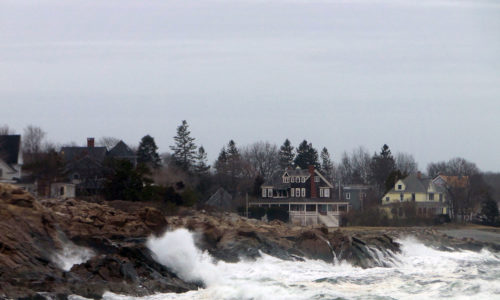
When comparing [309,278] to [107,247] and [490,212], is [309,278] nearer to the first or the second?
[107,247]

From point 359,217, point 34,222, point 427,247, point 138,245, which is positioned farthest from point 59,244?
point 359,217

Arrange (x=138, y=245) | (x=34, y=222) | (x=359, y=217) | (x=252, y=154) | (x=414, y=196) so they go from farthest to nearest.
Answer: (x=252, y=154), (x=414, y=196), (x=359, y=217), (x=138, y=245), (x=34, y=222)

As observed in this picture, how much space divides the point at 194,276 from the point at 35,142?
2285 inches

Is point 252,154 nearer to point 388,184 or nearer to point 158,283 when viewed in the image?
point 388,184

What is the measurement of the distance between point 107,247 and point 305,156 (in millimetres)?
60711

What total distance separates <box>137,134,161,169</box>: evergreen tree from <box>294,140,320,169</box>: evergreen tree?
1667cm

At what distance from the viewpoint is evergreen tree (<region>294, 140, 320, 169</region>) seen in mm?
85938

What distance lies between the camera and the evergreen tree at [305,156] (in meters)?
85.9

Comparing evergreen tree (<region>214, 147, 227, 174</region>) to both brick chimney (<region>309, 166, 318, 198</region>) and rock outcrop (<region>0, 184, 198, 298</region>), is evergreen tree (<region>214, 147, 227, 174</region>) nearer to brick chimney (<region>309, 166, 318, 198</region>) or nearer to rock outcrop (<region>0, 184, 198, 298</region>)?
brick chimney (<region>309, 166, 318, 198</region>)

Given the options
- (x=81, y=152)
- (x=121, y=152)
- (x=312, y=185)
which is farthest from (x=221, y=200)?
(x=81, y=152)

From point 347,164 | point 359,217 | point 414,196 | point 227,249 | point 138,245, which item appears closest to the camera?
point 138,245

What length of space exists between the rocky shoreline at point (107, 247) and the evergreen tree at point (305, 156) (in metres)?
48.0

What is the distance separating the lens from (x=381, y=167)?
3605 inches

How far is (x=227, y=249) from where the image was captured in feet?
101
